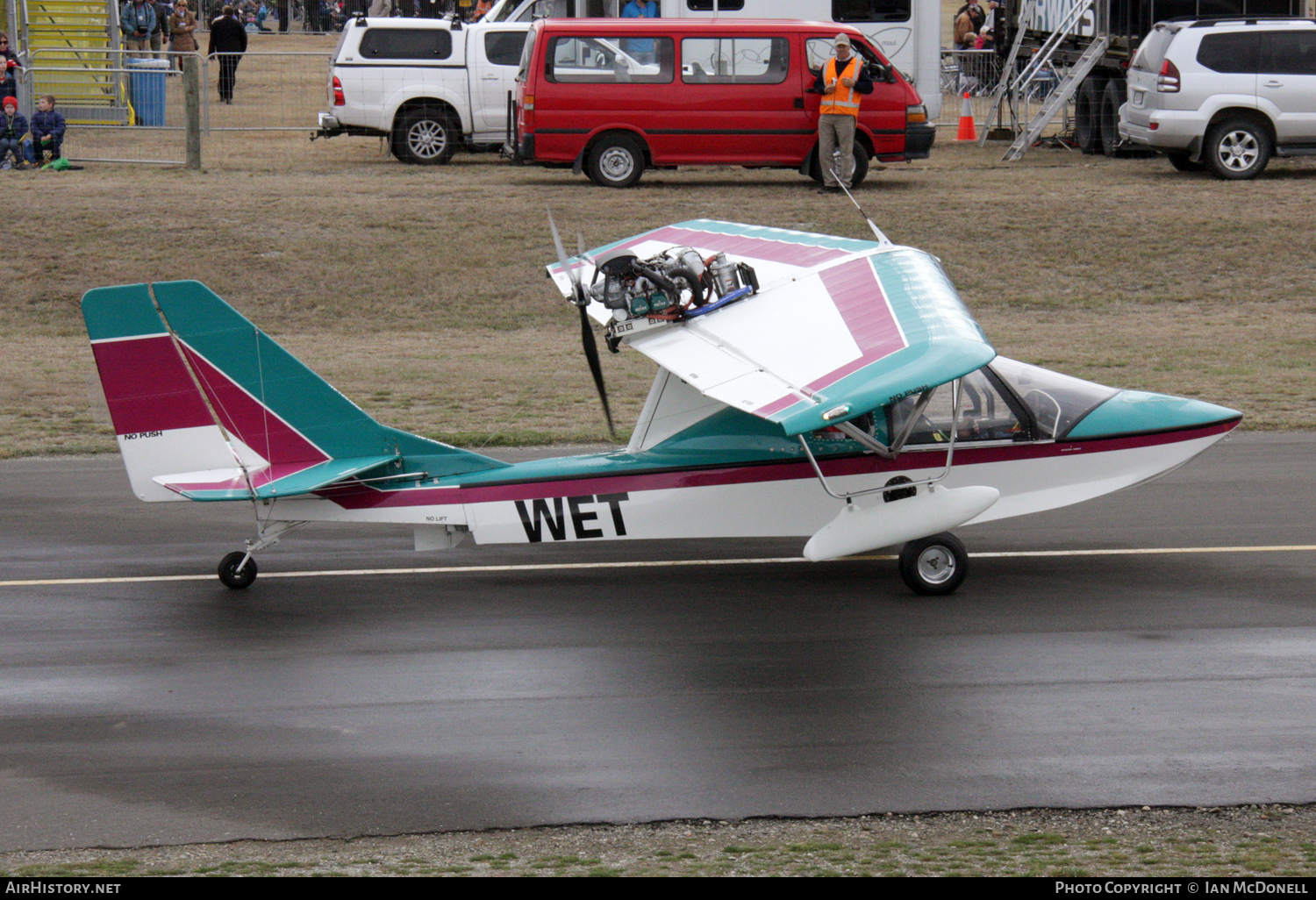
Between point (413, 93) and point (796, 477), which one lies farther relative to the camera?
point (413, 93)

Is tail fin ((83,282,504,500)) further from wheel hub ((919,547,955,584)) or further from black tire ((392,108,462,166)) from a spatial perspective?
black tire ((392,108,462,166))

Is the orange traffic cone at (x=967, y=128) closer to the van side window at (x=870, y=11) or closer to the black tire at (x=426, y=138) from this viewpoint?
the van side window at (x=870, y=11)

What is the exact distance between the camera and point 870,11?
26531mm

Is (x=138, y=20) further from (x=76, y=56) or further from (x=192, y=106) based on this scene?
(x=192, y=106)

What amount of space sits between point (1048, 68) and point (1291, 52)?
7071 millimetres

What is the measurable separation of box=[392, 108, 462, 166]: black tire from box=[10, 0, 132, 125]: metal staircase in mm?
5327

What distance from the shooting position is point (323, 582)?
1020cm

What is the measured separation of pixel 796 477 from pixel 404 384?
25.7 ft

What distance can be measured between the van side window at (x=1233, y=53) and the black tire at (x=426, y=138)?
521 inches

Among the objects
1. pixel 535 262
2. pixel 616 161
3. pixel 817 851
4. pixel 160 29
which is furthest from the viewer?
pixel 160 29

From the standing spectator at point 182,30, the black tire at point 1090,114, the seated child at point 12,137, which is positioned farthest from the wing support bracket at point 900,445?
the standing spectator at point 182,30

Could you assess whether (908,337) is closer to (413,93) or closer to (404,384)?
(404,384)

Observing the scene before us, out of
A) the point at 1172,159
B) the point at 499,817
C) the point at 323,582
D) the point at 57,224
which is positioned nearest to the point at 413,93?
the point at 57,224

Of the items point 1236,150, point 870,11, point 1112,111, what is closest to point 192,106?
point 870,11
